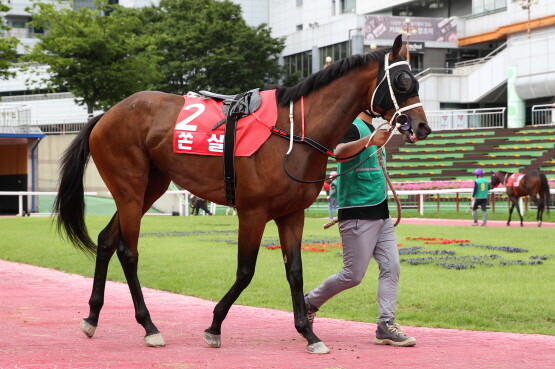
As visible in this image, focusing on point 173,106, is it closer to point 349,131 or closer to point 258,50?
point 349,131

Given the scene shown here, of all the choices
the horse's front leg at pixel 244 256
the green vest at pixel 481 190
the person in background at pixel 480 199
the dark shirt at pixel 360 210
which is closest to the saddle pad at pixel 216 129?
the horse's front leg at pixel 244 256

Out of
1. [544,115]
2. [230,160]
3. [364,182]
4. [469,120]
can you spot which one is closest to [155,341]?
[230,160]

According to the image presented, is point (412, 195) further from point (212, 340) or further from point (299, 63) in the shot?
point (299, 63)

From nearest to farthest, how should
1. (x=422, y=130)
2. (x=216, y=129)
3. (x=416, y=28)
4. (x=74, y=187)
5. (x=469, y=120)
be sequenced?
1. (x=422, y=130)
2. (x=216, y=129)
3. (x=74, y=187)
4. (x=469, y=120)
5. (x=416, y=28)

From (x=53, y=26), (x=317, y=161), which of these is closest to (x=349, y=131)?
(x=317, y=161)

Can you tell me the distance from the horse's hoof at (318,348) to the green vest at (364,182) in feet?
3.78

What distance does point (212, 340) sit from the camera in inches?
249

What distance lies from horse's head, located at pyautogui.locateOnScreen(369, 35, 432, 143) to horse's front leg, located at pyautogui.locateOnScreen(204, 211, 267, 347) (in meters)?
1.19

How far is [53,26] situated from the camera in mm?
43812

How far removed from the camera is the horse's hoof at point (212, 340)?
6328 millimetres

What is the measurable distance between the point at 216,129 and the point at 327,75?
3.09 ft

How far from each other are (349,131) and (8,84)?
7322 centimetres

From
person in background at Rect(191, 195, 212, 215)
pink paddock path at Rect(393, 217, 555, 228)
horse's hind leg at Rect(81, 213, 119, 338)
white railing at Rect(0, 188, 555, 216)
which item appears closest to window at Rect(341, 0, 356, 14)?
white railing at Rect(0, 188, 555, 216)

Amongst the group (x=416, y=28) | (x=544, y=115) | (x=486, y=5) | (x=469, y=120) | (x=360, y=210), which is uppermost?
(x=486, y=5)
